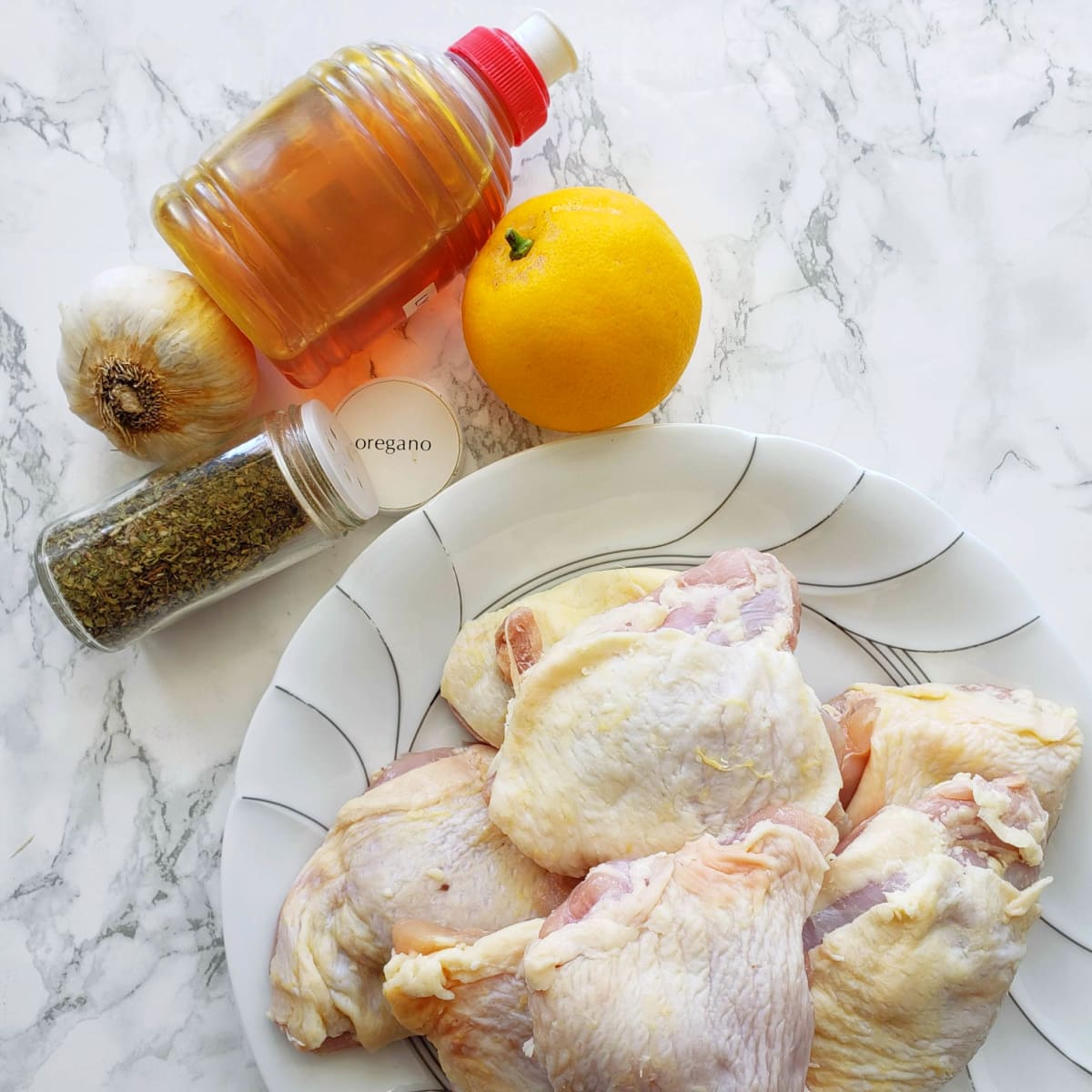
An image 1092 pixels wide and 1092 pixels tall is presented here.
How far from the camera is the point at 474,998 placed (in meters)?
1.06

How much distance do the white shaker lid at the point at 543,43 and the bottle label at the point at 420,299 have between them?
310 millimetres

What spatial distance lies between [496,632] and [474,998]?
1.44 feet

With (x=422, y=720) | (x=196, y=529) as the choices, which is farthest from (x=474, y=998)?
(x=196, y=529)

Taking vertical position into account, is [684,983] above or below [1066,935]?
above

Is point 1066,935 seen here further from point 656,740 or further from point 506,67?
point 506,67

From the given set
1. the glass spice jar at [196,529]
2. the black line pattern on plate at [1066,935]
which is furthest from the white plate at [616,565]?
the glass spice jar at [196,529]

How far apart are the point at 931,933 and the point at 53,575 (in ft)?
3.79

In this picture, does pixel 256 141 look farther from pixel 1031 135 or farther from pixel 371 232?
pixel 1031 135

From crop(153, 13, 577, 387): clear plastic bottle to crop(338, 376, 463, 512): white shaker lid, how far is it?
0.52 ft

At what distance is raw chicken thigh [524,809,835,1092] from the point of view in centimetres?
93

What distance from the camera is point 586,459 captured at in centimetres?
132

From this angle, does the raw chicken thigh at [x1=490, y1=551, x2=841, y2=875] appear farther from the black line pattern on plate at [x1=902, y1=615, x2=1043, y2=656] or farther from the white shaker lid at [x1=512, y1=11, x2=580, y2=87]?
the white shaker lid at [x1=512, y1=11, x2=580, y2=87]

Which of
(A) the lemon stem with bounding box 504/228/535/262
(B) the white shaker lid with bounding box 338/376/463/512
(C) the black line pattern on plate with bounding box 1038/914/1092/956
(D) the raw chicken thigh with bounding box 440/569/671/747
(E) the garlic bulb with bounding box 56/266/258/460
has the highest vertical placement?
(E) the garlic bulb with bounding box 56/266/258/460

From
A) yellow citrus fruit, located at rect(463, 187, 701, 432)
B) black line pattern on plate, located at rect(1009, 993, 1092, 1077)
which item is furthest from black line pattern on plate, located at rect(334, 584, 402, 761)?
black line pattern on plate, located at rect(1009, 993, 1092, 1077)
